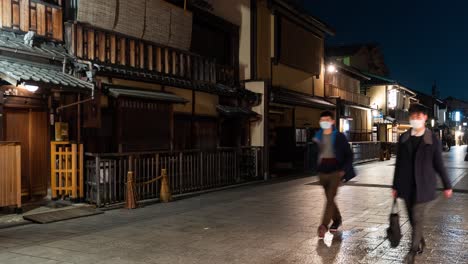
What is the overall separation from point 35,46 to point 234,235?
667 cm

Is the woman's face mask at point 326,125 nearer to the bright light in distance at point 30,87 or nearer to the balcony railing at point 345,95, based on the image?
the bright light in distance at point 30,87

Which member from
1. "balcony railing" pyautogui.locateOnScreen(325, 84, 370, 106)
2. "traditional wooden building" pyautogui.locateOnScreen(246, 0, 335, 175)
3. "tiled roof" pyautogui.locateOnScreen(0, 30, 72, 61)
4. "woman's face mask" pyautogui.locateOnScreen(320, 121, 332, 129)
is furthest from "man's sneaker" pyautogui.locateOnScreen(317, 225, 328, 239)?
"balcony railing" pyautogui.locateOnScreen(325, 84, 370, 106)

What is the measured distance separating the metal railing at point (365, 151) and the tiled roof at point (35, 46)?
59.1 feet

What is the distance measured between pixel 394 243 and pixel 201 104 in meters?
11.1

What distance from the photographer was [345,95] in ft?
102

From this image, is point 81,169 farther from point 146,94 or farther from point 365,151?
point 365,151

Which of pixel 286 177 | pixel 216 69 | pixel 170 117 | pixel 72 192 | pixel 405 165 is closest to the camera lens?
pixel 405 165

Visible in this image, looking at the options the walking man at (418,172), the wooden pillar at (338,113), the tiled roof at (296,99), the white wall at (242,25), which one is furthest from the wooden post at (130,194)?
the wooden pillar at (338,113)

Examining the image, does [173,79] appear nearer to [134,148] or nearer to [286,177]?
[134,148]

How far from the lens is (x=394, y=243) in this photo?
20.1 feet

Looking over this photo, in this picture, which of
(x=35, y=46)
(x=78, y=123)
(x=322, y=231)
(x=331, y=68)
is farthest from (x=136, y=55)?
(x=331, y=68)

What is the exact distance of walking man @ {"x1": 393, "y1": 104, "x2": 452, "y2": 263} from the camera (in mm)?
5848

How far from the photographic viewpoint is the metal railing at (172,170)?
36.6ft

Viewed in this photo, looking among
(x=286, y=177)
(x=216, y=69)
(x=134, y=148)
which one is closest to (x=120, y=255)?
(x=134, y=148)
